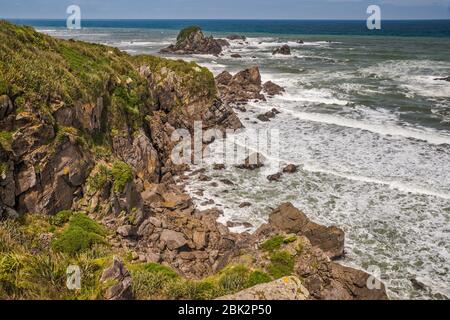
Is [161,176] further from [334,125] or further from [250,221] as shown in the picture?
[334,125]

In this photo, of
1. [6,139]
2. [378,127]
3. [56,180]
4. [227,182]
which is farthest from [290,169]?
[6,139]

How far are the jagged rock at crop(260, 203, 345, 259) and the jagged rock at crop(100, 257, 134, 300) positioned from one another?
10531 mm

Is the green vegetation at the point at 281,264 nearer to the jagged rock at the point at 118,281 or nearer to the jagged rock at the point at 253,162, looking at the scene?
the jagged rock at the point at 118,281

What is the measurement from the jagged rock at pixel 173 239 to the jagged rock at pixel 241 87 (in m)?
29.5

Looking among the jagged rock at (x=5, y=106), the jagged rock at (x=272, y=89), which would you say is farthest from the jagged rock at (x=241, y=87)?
the jagged rock at (x=5, y=106)

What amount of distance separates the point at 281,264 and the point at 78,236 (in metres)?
7.44

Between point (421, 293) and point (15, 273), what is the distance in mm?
14906

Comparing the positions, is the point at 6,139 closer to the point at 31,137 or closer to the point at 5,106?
the point at 31,137

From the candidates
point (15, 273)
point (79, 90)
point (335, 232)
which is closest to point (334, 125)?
point (335, 232)

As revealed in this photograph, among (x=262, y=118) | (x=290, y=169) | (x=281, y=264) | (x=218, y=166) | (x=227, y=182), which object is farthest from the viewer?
(x=262, y=118)

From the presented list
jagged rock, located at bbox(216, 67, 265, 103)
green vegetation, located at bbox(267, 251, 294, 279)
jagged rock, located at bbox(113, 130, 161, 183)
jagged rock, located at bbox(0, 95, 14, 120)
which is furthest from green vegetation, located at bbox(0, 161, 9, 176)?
jagged rock, located at bbox(216, 67, 265, 103)

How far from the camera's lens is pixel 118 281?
8375 millimetres

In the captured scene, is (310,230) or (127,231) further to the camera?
(310,230)

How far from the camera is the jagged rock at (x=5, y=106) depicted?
44.8ft
